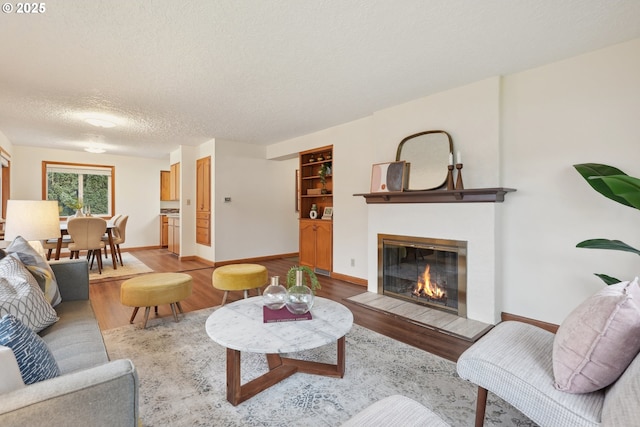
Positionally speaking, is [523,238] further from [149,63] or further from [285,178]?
[285,178]

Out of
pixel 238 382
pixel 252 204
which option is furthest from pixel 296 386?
pixel 252 204

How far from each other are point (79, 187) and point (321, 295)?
21.7ft

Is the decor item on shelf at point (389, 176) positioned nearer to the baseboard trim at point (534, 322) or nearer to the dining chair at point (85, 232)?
the baseboard trim at point (534, 322)

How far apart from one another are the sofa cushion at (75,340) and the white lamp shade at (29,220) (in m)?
0.78

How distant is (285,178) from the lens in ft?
21.6

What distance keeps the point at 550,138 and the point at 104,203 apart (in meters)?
8.56

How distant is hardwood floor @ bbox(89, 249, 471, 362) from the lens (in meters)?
2.52

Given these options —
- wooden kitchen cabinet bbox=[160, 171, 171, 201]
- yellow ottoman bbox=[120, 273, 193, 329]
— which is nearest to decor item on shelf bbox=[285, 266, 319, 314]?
yellow ottoman bbox=[120, 273, 193, 329]

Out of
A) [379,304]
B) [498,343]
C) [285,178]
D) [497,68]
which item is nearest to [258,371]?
[498,343]

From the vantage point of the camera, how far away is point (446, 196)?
3.14 meters

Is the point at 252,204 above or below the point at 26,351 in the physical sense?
above

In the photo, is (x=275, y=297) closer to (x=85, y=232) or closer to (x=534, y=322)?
(x=534, y=322)

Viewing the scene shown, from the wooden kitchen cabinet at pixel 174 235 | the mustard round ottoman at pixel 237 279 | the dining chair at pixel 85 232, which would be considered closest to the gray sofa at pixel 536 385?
the mustard round ottoman at pixel 237 279

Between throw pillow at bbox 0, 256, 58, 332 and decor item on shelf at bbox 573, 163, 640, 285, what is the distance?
3.17m
